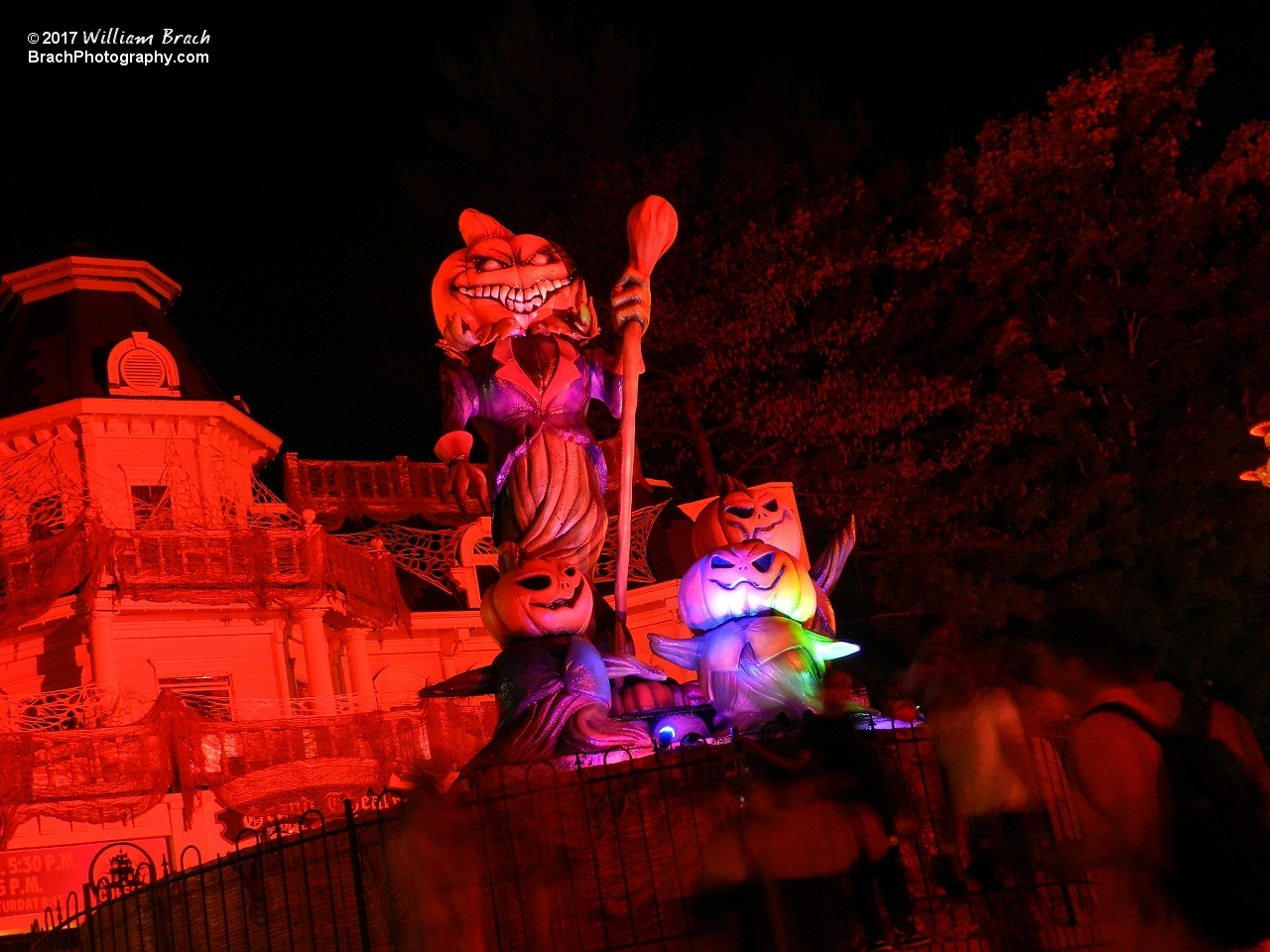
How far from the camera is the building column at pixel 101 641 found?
19.5 meters

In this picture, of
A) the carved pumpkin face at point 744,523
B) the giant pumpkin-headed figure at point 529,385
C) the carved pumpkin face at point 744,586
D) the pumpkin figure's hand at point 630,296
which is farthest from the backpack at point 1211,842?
the pumpkin figure's hand at point 630,296

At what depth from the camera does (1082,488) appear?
20719 mm

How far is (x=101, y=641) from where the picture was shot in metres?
19.6

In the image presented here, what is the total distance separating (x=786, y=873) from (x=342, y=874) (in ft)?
7.76

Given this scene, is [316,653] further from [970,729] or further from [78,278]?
[970,729]

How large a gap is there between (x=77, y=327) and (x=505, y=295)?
1430 cm

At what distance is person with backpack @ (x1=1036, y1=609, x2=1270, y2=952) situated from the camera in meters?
4.79

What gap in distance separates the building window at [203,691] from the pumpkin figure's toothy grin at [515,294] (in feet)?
38.6

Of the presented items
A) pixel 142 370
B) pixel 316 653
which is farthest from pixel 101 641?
pixel 142 370

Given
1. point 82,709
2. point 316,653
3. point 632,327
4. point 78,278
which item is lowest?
point 82,709

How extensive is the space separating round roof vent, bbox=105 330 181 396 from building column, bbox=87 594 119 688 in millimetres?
3253

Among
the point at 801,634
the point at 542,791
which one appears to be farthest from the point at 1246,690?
the point at 542,791

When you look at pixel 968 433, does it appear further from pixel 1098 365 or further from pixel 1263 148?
pixel 1263 148

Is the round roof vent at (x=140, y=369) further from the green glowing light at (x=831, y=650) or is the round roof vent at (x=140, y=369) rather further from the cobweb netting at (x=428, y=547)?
the green glowing light at (x=831, y=650)
